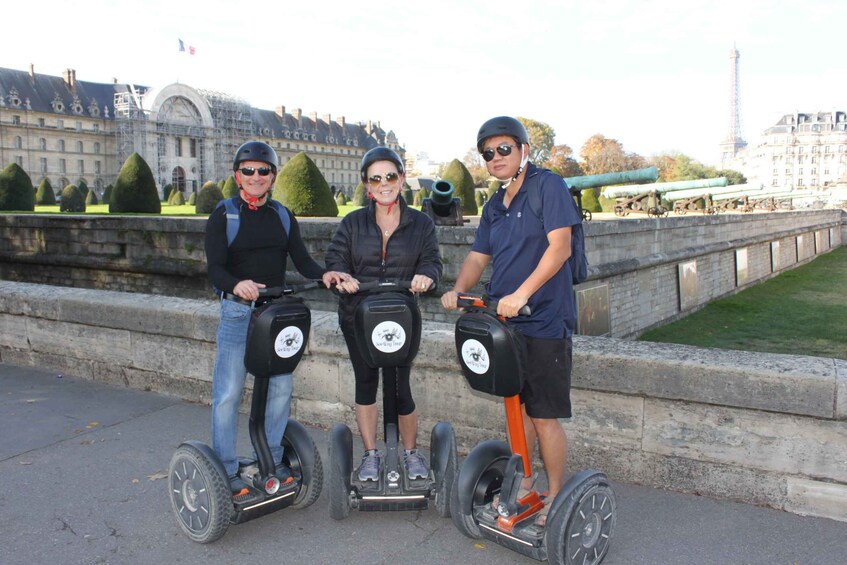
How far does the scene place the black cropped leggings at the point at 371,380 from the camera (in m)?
3.35

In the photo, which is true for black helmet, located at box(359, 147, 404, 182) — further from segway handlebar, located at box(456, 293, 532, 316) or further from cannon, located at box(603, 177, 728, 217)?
cannon, located at box(603, 177, 728, 217)

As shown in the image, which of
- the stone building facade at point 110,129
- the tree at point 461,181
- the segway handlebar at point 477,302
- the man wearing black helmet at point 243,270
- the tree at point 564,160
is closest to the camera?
the segway handlebar at point 477,302

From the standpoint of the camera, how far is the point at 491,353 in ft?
9.07

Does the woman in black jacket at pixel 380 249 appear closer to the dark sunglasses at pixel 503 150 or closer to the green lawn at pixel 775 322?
the dark sunglasses at pixel 503 150

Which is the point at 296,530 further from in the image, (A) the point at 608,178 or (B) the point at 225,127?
(B) the point at 225,127

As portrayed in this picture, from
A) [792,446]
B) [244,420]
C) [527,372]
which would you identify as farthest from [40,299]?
[792,446]

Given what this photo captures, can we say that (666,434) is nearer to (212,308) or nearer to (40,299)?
(212,308)

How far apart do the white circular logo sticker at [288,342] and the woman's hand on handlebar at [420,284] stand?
0.57m

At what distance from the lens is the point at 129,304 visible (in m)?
5.50

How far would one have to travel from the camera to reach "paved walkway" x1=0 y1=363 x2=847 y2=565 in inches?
116

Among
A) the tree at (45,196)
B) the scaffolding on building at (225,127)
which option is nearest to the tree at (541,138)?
the scaffolding on building at (225,127)

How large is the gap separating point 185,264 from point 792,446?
29.4ft

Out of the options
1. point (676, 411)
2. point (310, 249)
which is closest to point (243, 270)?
point (676, 411)

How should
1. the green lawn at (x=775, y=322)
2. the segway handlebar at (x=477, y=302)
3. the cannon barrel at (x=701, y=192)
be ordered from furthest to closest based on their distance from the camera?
1. the cannon barrel at (x=701, y=192)
2. the green lawn at (x=775, y=322)
3. the segway handlebar at (x=477, y=302)
